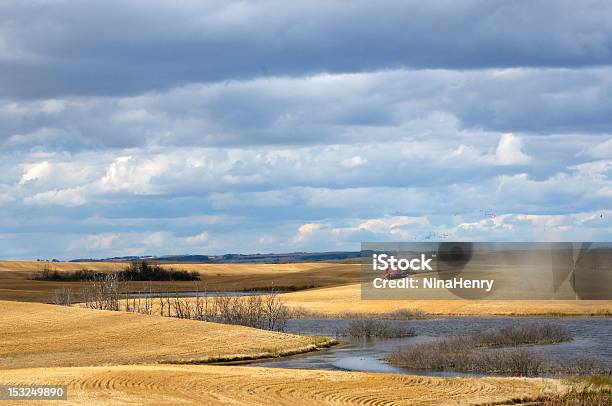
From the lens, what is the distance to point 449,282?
11319 cm

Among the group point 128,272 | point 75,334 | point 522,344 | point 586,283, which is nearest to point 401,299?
point 586,283

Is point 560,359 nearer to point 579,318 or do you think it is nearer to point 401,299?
point 579,318

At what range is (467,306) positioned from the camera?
303ft

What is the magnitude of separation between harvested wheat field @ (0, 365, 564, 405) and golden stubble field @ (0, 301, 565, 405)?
4 centimetres

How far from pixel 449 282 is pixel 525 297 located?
16.4 meters

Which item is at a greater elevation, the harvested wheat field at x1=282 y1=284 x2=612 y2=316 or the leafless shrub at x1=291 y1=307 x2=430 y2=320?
the harvested wheat field at x1=282 y1=284 x2=612 y2=316

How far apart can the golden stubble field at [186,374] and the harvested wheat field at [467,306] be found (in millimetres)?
31790

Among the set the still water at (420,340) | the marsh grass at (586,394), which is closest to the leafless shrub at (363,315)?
the still water at (420,340)

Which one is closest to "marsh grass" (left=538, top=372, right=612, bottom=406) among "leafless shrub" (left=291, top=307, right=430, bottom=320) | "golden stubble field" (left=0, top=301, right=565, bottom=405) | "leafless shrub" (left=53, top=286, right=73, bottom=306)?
"golden stubble field" (left=0, top=301, right=565, bottom=405)

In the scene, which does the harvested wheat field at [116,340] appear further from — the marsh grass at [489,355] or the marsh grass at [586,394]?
the marsh grass at [586,394]

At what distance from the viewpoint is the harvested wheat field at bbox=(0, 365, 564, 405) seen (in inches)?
1340

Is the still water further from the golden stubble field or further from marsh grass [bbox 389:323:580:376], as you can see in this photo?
the golden stubble field

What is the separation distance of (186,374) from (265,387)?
165 inches

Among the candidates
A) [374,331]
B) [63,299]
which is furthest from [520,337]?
[63,299]
